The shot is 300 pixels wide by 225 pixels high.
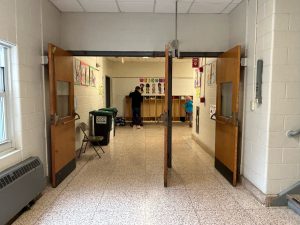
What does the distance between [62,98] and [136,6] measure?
185 cm

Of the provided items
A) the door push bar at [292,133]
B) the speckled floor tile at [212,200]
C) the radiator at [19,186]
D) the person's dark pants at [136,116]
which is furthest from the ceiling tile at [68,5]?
the person's dark pants at [136,116]

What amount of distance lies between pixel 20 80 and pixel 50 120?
847 millimetres

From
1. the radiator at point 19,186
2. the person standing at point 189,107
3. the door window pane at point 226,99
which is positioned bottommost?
the radiator at point 19,186

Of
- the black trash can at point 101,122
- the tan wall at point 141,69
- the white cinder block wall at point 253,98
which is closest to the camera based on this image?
the white cinder block wall at point 253,98

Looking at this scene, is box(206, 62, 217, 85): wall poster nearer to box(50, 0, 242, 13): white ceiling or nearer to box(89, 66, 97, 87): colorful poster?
box(50, 0, 242, 13): white ceiling

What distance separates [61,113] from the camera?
3785 mm

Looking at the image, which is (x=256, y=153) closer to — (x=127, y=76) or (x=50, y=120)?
(x=50, y=120)

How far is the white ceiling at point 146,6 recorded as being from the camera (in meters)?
3.53

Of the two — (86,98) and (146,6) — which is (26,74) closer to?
(146,6)

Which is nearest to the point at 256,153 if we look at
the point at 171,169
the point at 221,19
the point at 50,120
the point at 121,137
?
the point at 171,169

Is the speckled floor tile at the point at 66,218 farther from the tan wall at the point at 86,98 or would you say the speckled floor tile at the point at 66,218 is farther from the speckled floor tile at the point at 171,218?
the tan wall at the point at 86,98

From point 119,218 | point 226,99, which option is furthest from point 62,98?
point 226,99

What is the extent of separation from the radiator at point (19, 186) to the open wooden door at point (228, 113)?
2598 mm

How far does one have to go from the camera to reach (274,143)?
278 cm
